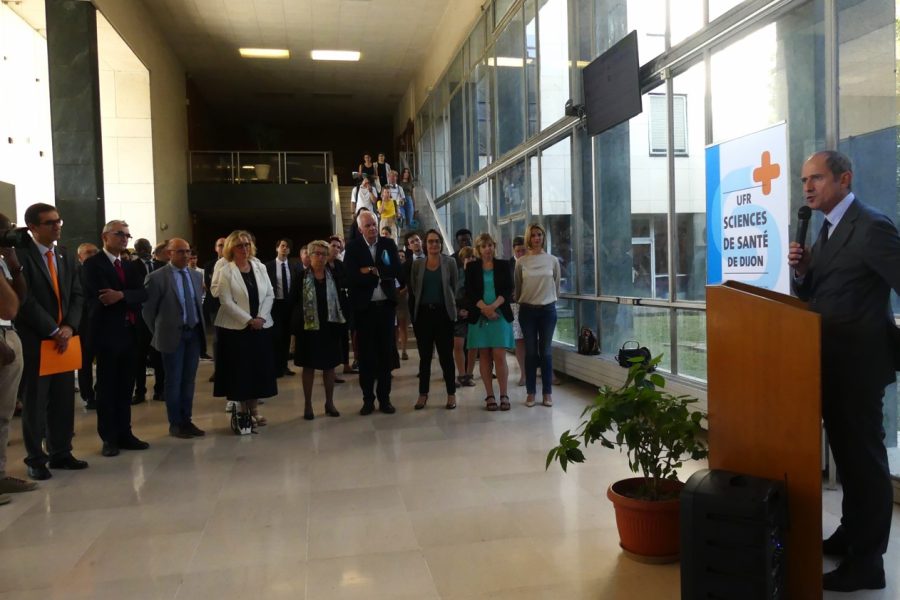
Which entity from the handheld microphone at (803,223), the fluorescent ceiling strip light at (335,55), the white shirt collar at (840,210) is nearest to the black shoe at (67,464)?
the handheld microphone at (803,223)

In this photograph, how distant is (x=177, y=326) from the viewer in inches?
195

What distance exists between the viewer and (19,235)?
3580 mm

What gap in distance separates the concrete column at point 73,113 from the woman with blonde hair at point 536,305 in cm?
646

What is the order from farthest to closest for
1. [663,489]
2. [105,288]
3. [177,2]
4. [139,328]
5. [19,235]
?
[177,2], [139,328], [105,288], [19,235], [663,489]

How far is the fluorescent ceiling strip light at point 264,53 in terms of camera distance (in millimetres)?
15008

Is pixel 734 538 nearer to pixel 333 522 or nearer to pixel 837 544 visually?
pixel 837 544

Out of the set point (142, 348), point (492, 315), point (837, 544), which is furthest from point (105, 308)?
point (837, 544)

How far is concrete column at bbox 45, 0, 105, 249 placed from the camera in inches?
361

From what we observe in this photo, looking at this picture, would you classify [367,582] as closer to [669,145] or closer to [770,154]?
[770,154]

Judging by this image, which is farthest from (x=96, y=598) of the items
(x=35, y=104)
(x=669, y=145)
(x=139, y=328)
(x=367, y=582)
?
(x=35, y=104)

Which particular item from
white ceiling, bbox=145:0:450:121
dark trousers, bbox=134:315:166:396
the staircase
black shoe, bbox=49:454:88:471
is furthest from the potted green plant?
the staircase

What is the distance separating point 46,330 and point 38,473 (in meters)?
0.92

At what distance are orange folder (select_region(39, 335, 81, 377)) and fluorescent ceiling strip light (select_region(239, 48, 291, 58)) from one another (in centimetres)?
1246

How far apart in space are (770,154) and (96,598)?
13.7 ft
